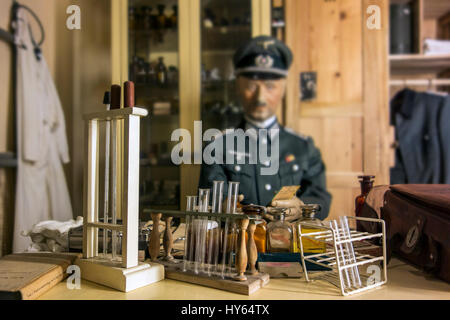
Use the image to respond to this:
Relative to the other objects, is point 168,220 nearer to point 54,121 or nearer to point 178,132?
point 178,132

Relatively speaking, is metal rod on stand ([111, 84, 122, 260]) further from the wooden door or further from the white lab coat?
the wooden door

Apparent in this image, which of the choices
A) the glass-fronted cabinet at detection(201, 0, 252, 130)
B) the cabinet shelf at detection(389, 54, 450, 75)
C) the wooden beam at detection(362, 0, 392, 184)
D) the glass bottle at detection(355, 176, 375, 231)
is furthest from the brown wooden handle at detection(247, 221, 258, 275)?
the cabinet shelf at detection(389, 54, 450, 75)

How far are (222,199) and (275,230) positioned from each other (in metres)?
0.15

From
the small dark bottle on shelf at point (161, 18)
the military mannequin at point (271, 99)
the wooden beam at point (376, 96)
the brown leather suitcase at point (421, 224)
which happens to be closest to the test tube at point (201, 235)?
the brown leather suitcase at point (421, 224)

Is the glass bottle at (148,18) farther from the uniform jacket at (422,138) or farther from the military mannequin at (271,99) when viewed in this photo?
the uniform jacket at (422,138)

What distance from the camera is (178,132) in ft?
3.63

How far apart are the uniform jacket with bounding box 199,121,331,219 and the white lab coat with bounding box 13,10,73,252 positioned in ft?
2.98

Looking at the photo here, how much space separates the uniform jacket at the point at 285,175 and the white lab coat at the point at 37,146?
0.91 meters

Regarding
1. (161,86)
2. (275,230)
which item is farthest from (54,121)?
(275,230)

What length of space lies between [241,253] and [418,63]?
2.07 m

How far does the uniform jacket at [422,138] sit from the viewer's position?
191 cm
